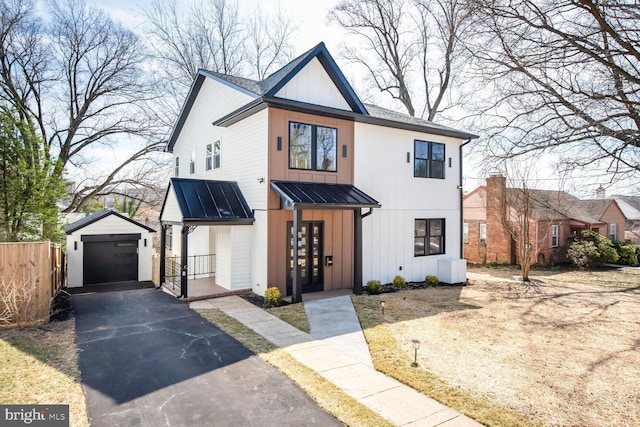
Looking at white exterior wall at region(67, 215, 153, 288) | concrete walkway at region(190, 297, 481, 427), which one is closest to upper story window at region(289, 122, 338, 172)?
concrete walkway at region(190, 297, 481, 427)

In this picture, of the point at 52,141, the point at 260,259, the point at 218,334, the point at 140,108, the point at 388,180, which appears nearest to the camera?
the point at 218,334

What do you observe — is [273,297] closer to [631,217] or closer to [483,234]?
[483,234]

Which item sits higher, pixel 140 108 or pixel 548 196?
pixel 140 108

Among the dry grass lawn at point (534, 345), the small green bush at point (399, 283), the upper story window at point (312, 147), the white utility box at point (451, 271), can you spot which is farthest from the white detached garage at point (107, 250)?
the white utility box at point (451, 271)

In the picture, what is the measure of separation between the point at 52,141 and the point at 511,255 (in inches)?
1054

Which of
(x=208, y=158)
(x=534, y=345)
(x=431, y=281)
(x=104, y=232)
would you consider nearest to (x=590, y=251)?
(x=431, y=281)

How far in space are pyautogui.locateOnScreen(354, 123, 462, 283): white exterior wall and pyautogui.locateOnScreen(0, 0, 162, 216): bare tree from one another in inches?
625

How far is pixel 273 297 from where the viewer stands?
9.93m

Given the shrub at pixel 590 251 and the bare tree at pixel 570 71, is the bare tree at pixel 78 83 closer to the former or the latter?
the bare tree at pixel 570 71

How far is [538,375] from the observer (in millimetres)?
5891

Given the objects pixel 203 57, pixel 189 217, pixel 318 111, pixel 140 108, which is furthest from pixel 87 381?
pixel 203 57

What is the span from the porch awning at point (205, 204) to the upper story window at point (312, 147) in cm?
215

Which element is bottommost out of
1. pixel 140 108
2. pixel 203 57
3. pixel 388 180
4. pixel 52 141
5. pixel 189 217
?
pixel 189 217

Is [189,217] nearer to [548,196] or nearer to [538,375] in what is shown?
[538,375]
